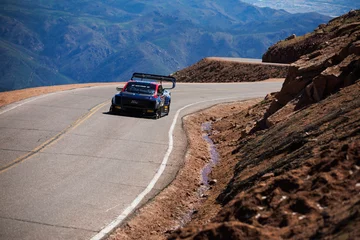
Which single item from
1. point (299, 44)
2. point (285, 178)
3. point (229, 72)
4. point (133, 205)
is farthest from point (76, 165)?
point (299, 44)

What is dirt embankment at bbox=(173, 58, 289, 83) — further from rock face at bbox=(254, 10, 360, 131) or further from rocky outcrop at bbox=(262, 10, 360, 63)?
rock face at bbox=(254, 10, 360, 131)

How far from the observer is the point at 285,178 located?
9008 mm

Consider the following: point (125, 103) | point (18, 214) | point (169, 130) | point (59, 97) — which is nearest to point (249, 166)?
point (18, 214)

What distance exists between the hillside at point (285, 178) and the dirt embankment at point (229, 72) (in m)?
37.0

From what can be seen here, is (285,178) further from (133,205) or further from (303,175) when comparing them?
(133,205)

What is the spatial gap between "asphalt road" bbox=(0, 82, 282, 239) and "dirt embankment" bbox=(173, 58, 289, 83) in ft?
108

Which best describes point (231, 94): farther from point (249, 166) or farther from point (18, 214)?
point (18, 214)

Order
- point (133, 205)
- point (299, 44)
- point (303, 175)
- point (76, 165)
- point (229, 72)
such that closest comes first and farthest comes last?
point (303, 175), point (133, 205), point (76, 165), point (229, 72), point (299, 44)

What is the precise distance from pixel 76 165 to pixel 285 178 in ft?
20.2

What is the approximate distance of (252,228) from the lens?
7.53 metres

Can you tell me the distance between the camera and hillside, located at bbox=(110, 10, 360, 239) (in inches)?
295

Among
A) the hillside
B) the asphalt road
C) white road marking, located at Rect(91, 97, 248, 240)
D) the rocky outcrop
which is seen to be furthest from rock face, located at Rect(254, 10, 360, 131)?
the rocky outcrop

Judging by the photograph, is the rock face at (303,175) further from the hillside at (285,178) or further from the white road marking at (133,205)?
the white road marking at (133,205)

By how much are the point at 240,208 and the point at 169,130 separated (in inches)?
498
